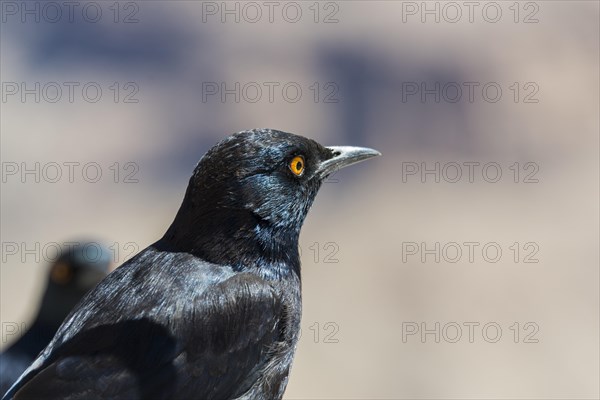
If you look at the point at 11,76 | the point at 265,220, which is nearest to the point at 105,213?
the point at 11,76

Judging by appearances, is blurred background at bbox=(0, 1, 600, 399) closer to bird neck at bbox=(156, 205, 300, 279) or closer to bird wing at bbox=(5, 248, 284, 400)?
bird neck at bbox=(156, 205, 300, 279)

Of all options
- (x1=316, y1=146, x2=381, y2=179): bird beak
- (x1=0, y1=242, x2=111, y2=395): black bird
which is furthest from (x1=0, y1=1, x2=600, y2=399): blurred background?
(x1=316, y1=146, x2=381, y2=179): bird beak

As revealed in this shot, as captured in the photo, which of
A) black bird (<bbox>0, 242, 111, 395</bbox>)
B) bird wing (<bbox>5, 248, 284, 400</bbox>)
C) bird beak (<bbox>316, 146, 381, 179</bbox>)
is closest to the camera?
bird wing (<bbox>5, 248, 284, 400</bbox>)

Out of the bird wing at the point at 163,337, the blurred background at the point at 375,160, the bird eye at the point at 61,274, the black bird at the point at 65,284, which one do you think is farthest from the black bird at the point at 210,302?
the blurred background at the point at 375,160

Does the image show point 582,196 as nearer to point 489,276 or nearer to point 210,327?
point 489,276

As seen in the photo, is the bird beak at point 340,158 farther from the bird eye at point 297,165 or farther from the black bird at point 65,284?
the black bird at point 65,284

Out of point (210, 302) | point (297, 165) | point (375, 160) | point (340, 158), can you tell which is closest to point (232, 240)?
point (210, 302)
